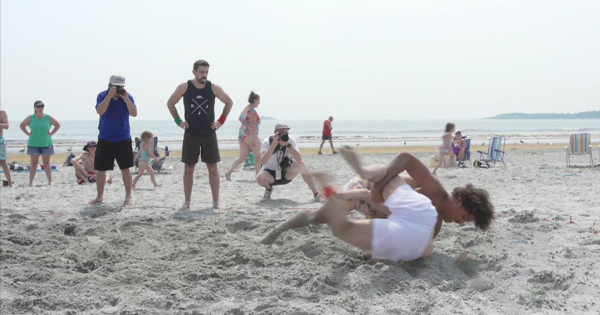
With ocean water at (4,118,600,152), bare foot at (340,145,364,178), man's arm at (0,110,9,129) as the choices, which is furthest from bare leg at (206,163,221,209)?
ocean water at (4,118,600,152)

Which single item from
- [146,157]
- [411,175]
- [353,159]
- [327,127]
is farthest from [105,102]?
[327,127]

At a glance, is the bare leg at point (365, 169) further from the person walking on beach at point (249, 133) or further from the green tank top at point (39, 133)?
A: the green tank top at point (39, 133)

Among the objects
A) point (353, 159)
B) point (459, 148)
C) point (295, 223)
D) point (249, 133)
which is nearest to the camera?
point (353, 159)

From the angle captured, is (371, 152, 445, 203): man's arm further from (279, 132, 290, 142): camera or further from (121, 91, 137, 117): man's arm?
(121, 91, 137, 117): man's arm

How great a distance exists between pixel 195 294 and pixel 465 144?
11613mm

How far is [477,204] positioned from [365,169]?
0.83 meters

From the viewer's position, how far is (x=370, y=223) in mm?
3729

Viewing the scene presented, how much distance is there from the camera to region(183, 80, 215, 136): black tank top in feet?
21.6

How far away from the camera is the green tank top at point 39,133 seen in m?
9.34

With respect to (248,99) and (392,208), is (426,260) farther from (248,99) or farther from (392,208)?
(248,99)

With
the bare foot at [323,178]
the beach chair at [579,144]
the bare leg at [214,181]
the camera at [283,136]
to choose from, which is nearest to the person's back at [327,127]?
the beach chair at [579,144]

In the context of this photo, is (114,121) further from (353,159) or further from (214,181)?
(353,159)

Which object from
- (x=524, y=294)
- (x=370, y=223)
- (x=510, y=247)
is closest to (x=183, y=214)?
(x=370, y=223)

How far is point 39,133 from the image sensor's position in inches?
370
